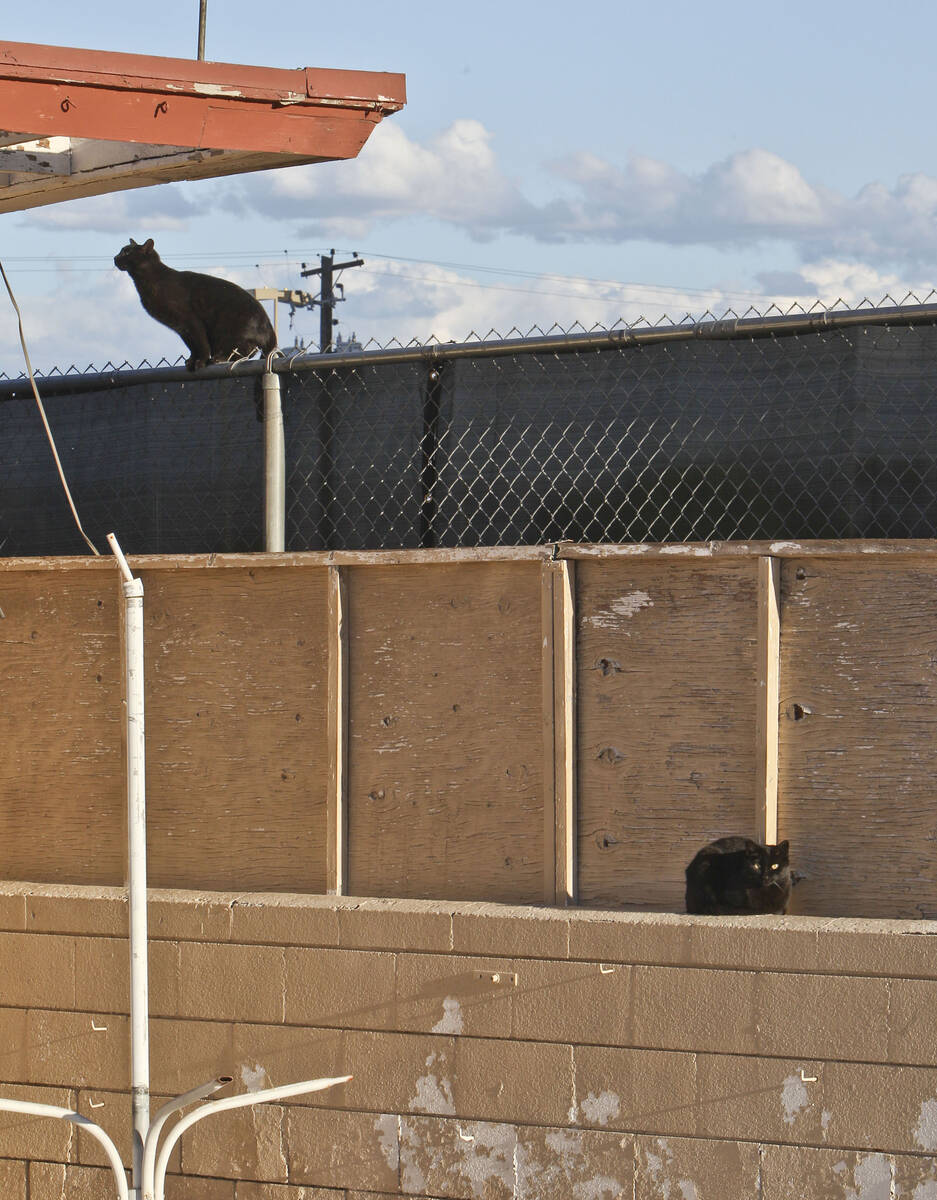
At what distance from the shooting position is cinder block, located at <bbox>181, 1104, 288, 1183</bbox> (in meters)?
4.11

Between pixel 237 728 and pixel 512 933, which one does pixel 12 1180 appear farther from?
pixel 512 933

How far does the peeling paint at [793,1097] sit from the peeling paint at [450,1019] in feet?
3.06

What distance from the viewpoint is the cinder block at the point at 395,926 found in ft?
13.1

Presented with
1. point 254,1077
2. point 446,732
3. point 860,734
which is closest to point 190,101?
point 446,732

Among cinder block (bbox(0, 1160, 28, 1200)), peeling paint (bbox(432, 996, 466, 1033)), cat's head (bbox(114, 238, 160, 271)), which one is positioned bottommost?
cinder block (bbox(0, 1160, 28, 1200))

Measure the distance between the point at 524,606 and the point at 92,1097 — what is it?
2106 mm

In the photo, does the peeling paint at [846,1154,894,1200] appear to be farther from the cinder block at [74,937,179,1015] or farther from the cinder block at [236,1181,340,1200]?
the cinder block at [74,937,179,1015]

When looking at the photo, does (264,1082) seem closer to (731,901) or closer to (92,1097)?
(92,1097)

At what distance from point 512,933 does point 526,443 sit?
1586mm

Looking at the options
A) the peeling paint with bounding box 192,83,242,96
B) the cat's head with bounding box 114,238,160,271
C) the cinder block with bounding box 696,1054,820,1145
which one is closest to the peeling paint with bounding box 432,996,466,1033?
the cinder block with bounding box 696,1054,820,1145

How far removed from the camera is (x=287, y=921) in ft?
13.6

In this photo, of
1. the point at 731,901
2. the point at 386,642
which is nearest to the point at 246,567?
the point at 386,642

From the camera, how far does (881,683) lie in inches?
150

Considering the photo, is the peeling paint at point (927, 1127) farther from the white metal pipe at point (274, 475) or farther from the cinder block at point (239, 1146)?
the white metal pipe at point (274, 475)
